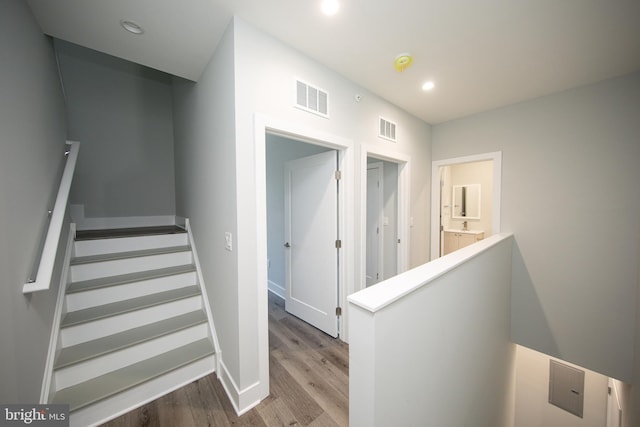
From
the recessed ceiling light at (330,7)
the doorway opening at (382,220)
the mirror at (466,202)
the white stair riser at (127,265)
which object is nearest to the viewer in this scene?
the recessed ceiling light at (330,7)

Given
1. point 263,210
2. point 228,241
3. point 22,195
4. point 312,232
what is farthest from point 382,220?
point 22,195

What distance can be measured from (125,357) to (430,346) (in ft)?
7.40

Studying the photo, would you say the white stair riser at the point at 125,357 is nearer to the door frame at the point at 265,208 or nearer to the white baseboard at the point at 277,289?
the door frame at the point at 265,208

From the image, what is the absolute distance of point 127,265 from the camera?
225 centimetres

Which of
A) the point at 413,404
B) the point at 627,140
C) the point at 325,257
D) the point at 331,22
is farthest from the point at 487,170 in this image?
the point at 413,404

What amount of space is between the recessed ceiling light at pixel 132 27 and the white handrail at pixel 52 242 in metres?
1.29

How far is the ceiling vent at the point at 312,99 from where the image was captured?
6.32 feet

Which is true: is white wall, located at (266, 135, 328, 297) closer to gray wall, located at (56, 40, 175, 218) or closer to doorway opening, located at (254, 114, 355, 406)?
doorway opening, located at (254, 114, 355, 406)

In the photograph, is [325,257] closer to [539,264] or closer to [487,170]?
[539,264]

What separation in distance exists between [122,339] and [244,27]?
2617 mm

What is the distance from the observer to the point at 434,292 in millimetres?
1269

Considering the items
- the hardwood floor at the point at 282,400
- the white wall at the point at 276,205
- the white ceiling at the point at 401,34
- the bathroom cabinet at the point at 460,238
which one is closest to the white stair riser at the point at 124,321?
the hardwood floor at the point at 282,400

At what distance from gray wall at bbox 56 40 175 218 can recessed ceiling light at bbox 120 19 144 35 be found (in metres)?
2.20

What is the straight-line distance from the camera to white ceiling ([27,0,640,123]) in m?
1.47
